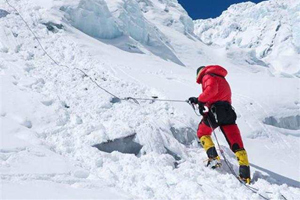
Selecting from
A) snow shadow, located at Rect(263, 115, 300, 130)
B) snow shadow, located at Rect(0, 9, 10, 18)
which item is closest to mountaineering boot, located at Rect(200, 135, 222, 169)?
snow shadow, located at Rect(263, 115, 300, 130)

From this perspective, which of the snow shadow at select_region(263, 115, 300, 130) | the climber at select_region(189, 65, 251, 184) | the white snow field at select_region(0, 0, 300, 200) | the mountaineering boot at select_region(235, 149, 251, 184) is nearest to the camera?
the white snow field at select_region(0, 0, 300, 200)

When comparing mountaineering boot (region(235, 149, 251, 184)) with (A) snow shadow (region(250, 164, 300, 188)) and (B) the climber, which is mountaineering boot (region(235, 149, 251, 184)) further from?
(A) snow shadow (region(250, 164, 300, 188))

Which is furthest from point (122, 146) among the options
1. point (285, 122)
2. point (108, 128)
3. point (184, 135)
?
point (285, 122)

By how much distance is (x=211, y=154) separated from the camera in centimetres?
484

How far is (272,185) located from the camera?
4531 mm

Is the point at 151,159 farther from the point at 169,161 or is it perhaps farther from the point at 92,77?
the point at 92,77

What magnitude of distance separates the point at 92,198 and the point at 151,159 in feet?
4.98

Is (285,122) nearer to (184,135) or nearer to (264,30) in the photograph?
(184,135)

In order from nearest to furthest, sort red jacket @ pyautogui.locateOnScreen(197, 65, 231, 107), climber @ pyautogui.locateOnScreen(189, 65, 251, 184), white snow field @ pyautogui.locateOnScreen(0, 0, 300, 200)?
1. white snow field @ pyautogui.locateOnScreen(0, 0, 300, 200)
2. climber @ pyautogui.locateOnScreen(189, 65, 251, 184)
3. red jacket @ pyautogui.locateOnScreen(197, 65, 231, 107)

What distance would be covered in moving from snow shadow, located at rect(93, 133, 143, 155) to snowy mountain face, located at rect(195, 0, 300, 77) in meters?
89.0

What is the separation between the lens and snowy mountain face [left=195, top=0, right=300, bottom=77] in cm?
10832

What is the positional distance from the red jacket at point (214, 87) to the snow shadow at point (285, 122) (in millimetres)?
2954

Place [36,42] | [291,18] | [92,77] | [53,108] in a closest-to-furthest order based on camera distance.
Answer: [53,108]
[92,77]
[36,42]
[291,18]

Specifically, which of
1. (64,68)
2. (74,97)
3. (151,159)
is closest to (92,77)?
(64,68)
